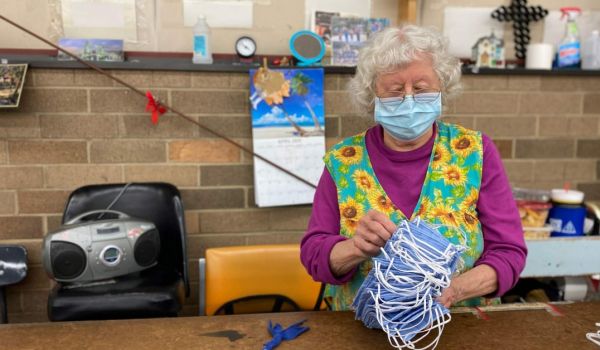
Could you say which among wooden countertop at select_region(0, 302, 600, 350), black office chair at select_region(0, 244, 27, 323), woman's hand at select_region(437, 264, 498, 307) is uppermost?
woman's hand at select_region(437, 264, 498, 307)

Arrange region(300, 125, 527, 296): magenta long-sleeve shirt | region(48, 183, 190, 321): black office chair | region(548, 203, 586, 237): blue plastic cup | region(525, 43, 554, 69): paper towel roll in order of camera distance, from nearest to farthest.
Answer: region(300, 125, 527, 296): magenta long-sleeve shirt
region(48, 183, 190, 321): black office chair
region(548, 203, 586, 237): blue plastic cup
region(525, 43, 554, 69): paper towel roll

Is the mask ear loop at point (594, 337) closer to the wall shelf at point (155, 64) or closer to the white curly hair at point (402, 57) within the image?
the white curly hair at point (402, 57)

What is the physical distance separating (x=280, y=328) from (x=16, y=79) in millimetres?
1649

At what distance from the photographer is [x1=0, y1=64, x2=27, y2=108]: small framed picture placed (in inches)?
76.8

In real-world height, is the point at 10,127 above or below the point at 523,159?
above

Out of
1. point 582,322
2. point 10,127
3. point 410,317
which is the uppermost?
point 10,127

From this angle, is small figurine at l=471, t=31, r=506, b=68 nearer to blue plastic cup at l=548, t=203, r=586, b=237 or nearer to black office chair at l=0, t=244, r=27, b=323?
blue plastic cup at l=548, t=203, r=586, b=237

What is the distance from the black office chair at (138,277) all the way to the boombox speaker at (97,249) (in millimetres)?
57

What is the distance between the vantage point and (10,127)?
2053 millimetres

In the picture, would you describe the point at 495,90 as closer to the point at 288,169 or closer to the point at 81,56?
the point at 288,169

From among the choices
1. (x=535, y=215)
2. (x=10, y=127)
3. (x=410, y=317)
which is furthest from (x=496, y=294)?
(x=10, y=127)

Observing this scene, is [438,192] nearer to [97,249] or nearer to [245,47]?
[97,249]

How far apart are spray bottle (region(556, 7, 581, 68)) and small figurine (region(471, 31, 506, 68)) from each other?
1.04ft

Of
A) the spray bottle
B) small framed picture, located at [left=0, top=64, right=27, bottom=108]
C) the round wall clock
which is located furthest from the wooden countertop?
the spray bottle
